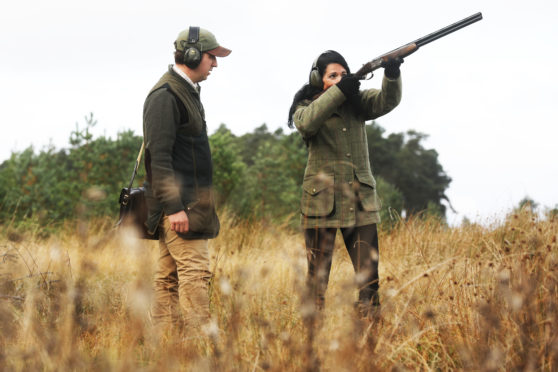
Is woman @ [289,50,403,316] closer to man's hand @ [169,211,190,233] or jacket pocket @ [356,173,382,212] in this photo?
jacket pocket @ [356,173,382,212]

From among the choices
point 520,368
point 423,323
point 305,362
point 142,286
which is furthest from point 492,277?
point 142,286

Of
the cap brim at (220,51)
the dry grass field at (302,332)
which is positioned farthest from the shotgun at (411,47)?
the dry grass field at (302,332)

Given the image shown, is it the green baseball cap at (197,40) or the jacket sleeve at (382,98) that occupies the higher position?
the green baseball cap at (197,40)

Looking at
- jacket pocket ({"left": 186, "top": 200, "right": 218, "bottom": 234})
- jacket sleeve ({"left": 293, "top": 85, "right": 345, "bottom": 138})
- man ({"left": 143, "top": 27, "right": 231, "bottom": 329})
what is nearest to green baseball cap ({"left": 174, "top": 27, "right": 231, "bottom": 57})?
man ({"left": 143, "top": 27, "right": 231, "bottom": 329})

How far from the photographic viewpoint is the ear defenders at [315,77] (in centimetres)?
407

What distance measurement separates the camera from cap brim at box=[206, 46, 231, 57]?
12.1ft

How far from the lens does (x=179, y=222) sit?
11.1ft

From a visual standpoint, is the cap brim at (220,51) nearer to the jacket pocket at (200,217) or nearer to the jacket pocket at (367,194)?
the jacket pocket at (200,217)

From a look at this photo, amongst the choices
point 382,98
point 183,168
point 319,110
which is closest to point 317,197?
point 319,110

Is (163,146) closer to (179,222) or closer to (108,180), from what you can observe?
(179,222)

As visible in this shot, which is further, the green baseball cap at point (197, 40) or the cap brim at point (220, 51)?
the cap brim at point (220, 51)

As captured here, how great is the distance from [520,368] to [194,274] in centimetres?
192

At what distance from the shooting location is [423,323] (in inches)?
115

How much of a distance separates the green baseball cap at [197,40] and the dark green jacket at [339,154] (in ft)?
2.57
